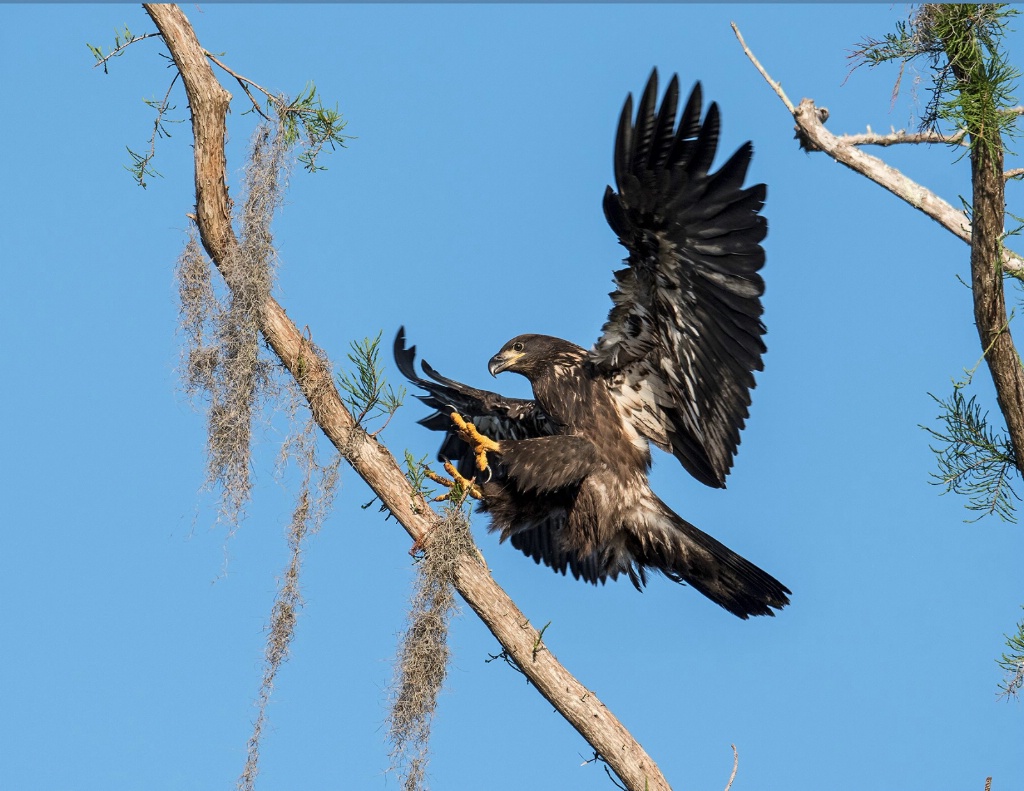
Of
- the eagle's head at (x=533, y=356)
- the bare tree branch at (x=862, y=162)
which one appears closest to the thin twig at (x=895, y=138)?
the bare tree branch at (x=862, y=162)

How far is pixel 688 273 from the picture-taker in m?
4.78

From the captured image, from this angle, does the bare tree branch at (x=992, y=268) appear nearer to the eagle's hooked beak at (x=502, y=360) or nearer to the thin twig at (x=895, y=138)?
the thin twig at (x=895, y=138)

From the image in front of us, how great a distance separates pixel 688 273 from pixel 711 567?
58.9 inches

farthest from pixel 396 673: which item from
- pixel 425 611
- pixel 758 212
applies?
pixel 758 212

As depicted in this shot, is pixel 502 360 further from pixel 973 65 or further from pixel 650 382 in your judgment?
pixel 973 65

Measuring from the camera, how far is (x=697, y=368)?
5062mm

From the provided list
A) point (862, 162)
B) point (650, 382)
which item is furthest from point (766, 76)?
point (650, 382)

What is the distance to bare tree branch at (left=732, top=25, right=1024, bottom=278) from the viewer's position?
4.34 meters

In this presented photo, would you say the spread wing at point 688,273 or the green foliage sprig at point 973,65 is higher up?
the spread wing at point 688,273

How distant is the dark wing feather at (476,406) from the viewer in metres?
5.83

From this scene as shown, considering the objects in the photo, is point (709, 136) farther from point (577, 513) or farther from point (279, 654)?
point (279, 654)

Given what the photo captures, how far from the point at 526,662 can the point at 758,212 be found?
2.14 meters

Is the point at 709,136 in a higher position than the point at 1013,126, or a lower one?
higher

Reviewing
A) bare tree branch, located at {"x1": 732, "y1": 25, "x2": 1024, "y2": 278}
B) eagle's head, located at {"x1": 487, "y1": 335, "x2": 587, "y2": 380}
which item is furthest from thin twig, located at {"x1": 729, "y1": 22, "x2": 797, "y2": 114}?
eagle's head, located at {"x1": 487, "y1": 335, "x2": 587, "y2": 380}
